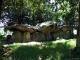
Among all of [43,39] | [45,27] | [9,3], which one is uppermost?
[9,3]

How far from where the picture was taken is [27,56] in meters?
9.33

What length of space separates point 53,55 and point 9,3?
663 cm

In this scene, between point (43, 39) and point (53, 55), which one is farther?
point (43, 39)

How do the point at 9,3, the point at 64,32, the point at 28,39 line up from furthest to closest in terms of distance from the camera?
the point at 64,32, the point at 28,39, the point at 9,3

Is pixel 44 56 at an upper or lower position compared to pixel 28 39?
upper

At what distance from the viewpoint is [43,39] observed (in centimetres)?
1739

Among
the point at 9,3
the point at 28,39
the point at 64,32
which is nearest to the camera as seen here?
the point at 9,3

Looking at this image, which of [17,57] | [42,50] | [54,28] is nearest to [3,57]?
[17,57]

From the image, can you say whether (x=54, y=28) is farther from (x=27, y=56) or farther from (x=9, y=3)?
(x=27, y=56)

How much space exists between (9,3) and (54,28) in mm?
5495

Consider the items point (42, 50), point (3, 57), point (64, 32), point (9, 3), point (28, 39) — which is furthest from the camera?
point (64, 32)

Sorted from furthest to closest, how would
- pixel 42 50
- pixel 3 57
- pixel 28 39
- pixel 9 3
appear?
pixel 28 39 < pixel 9 3 < pixel 42 50 < pixel 3 57

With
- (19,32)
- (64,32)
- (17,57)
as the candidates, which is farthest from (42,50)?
(64,32)

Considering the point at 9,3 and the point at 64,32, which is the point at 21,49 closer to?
the point at 9,3
